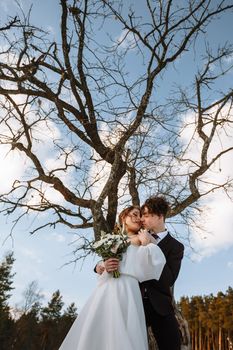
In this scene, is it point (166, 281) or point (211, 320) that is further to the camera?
point (211, 320)

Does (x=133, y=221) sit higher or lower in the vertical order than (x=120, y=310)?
higher

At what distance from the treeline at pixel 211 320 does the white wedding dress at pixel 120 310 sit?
1979 inches

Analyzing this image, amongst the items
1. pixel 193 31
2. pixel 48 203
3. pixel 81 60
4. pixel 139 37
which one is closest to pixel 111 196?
pixel 48 203

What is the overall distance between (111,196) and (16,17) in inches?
130

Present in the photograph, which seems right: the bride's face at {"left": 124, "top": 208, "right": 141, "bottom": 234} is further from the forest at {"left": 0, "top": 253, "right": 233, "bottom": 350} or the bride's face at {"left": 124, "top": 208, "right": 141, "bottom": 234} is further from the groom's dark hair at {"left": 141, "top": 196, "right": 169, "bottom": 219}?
the forest at {"left": 0, "top": 253, "right": 233, "bottom": 350}

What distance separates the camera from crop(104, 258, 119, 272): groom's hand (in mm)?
3352

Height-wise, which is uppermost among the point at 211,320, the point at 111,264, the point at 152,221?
the point at 211,320

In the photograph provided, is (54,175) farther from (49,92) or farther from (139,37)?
(139,37)

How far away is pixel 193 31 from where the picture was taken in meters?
6.45

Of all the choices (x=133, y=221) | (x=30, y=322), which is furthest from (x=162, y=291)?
(x=30, y=322)

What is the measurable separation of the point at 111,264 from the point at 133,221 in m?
0.68

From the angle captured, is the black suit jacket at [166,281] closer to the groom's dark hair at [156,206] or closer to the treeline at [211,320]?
the groom's dark hair at [156,206]

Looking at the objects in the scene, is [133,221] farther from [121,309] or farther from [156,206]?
[121,309]

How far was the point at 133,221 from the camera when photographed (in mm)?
3883
